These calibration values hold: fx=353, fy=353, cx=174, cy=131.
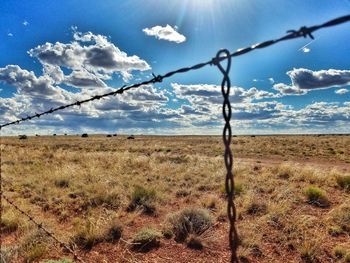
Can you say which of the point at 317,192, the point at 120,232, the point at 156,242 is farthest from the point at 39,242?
the point at 317,192

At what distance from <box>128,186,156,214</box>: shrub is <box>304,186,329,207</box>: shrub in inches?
Answer: 188

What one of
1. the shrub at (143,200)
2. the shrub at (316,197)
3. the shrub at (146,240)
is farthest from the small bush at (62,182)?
the shrub at (316,197)

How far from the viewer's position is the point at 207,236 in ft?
25.0

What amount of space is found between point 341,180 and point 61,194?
10.4 metres

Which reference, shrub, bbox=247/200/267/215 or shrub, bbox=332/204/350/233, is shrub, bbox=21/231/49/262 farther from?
shrub, bbox=332/204/350/233

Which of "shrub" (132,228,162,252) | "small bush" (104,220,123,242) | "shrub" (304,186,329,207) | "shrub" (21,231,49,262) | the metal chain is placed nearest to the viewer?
the metal chain

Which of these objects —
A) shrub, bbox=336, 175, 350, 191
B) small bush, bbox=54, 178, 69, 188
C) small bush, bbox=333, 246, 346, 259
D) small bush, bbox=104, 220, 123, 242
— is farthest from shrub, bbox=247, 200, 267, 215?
small bush, bbox=54, 178, 69, 188

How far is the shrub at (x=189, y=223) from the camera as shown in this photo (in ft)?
25.6

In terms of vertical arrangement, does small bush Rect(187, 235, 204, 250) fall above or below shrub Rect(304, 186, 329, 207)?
below

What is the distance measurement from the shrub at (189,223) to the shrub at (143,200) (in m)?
1.78

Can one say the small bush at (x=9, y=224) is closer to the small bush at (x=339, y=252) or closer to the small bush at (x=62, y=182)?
the small bush at (x=62, y=182)

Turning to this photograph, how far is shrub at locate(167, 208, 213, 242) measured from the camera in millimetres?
7811

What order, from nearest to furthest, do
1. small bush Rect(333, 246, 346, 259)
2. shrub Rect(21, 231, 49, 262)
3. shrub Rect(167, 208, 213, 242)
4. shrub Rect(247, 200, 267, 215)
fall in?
shrub Rect(21, 231, 49, 262) < small bush Rect(333, 246, 346, 259) < shrub Rect(167, 208, 213, 242) < shrub Rect(247, 200, 267, 215)

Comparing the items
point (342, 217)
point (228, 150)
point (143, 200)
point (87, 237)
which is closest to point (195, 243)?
point (87, 237)
